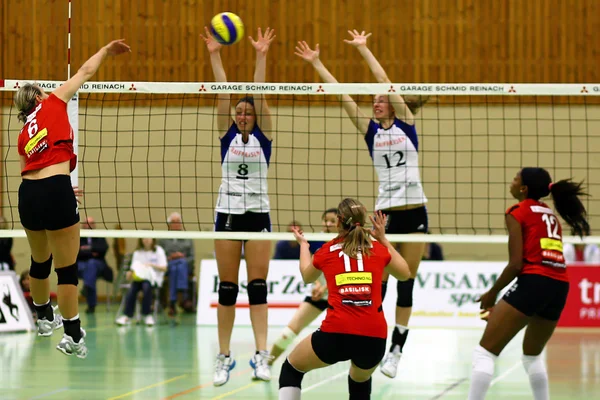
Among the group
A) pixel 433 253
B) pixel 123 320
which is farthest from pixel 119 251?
pixel 433 253

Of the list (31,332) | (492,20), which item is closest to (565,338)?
(492,20)

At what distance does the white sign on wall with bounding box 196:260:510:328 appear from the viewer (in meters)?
15.8

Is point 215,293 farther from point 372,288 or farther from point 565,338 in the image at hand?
point 372,288

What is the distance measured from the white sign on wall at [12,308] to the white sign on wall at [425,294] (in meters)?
2.90

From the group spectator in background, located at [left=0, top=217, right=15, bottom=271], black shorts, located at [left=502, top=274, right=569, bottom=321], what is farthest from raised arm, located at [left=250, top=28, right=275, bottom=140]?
spectator in background, located at [left=0, top=217, right=15, bottom=271]

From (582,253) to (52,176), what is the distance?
1316cm

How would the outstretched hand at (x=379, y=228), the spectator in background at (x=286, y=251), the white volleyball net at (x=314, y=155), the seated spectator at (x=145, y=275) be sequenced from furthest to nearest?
1. the white volleyball net at (x=314, y=155)
2. the spectator in background at (x=286, y=251)
3. the seated spectator at (x=145, y=275)
4. the outstretched hand at (x=379, y=228)

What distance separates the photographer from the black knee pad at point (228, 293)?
8.67 metres

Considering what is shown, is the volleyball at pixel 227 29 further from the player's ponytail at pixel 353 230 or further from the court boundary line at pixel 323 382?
the court boundary line at pixel 323 382

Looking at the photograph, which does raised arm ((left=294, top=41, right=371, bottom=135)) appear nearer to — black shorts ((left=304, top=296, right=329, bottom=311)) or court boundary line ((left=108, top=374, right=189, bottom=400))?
black shorts ((left=304, top=296, right=329, bottom=311))

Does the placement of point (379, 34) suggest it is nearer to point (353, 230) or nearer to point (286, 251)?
point (286, 251)

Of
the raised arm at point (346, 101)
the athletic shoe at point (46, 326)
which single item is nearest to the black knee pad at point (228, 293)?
the athletic shoe at point (46, 326)

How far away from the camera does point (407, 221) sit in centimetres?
895

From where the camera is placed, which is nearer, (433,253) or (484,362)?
(484,362)
